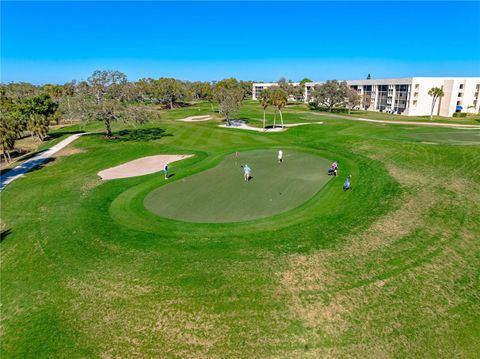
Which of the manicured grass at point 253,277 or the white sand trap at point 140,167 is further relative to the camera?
the white sand trap at point 140,167

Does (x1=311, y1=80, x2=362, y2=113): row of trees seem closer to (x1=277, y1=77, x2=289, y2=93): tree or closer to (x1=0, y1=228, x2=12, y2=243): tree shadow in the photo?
(x1=277, y1=77, x2=289, y2=93): tree

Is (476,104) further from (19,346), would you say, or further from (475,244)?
(19,346)

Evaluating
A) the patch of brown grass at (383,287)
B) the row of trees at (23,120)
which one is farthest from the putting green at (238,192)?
the row of trees at (23,120)

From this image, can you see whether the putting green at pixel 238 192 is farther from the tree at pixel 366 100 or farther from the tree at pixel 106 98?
the tree at pixel 366 100

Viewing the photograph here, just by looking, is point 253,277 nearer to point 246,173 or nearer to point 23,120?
point 246,173

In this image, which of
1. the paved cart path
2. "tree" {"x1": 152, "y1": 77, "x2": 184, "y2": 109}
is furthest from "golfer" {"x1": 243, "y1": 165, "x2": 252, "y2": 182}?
"tree" {"x1": 152, "y1": 77, "x2": 184, "y2": 109}

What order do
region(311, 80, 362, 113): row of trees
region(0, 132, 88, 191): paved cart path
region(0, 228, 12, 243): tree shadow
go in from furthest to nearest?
region(311, 80, 362, 113): row of trees → region(0, 132, 88, 191): paved cart path → region(0, 228, 12, 243): tree shadow

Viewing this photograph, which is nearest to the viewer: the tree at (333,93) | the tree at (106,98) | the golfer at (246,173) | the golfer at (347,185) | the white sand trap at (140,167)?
the golfer at (347,185)
